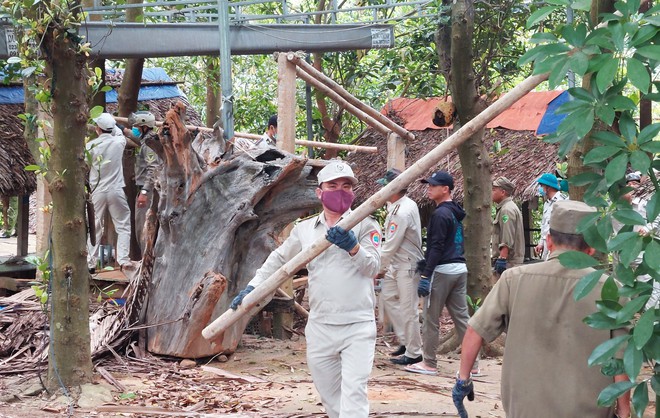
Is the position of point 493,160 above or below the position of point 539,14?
above

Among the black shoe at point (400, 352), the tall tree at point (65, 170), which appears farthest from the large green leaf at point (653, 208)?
the black shoe at point (400, 352)

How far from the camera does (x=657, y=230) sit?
296 cm

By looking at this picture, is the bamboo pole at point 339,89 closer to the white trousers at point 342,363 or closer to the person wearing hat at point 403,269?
the person wearing hat at point 403,269

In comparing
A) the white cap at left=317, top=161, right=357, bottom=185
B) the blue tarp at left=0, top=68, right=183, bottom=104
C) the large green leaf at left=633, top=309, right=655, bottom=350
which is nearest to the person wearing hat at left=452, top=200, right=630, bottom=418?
the large green leaf at left=633, top=309, right=655, bottom=350

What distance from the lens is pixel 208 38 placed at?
32.5ft

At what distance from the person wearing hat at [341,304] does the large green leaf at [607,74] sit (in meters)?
2.52

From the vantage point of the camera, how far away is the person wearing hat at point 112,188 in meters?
10.5

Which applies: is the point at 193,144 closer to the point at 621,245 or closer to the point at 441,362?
the point at 441,362

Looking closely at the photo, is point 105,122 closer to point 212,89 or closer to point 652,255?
point 212,89

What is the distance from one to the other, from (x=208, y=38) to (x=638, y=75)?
7.68 metres

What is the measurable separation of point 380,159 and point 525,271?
37.7 feet

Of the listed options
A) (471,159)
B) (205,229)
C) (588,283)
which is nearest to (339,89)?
(471,159)

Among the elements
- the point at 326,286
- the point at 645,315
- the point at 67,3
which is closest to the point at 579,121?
the point at 645,315

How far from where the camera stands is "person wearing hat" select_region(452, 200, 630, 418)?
392 centimetres
